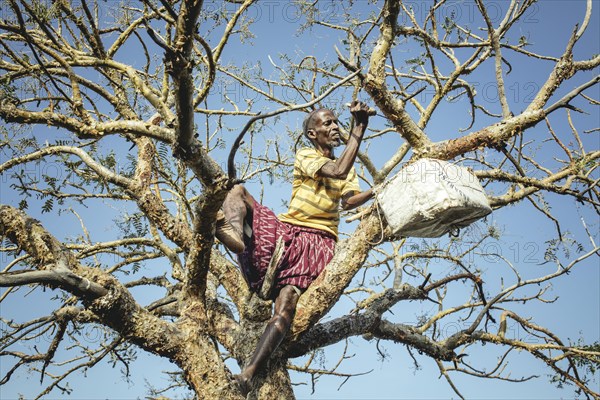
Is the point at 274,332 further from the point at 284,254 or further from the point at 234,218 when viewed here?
the point at 234,218

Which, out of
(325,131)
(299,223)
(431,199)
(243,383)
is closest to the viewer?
(431,199)

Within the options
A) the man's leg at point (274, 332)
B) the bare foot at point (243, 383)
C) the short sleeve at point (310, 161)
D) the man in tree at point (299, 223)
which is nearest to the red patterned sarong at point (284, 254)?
the man in tree at point (299, 223)

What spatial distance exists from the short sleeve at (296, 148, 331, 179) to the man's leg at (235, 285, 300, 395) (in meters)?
0.84

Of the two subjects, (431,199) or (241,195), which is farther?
(241,195)

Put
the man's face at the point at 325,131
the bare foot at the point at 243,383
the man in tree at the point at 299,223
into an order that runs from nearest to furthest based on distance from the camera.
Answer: the bare foot at the point at 243,383
the man in tree at the point at 299,223
the man's face at the point at 325,131

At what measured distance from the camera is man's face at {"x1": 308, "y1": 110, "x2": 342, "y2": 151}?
4169 millimetres

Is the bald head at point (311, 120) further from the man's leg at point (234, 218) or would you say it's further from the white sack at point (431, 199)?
the white sack at point (431, 199)

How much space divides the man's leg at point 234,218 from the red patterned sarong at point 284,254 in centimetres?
13

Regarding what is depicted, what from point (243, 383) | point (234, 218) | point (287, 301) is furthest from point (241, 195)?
point (243, 383)

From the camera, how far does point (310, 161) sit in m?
3.84

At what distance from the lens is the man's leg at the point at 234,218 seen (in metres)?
3.31

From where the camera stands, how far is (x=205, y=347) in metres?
3.48

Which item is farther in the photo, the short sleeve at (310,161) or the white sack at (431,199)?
the short sleeve at (310,161)

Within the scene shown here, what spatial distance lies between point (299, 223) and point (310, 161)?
498mm
